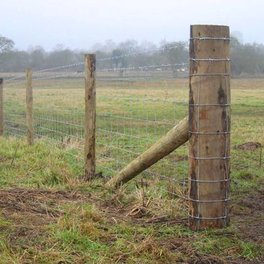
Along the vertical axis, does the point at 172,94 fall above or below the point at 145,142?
above

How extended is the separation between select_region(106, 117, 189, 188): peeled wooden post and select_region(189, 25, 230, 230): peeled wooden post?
0.24 m

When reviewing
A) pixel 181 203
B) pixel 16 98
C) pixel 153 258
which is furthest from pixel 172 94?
pixel 16 98

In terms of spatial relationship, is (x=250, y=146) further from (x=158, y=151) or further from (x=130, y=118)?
(x=158, y=151)

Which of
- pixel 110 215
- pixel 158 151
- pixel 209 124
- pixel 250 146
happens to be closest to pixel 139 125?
pixel 250 146

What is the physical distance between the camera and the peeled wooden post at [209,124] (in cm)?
520

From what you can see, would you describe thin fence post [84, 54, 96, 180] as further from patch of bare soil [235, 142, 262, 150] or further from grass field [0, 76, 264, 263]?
patch of bare soil [235, 142, 262, 150]

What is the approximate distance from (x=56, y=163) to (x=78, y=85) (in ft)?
24.6

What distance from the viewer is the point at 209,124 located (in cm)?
525

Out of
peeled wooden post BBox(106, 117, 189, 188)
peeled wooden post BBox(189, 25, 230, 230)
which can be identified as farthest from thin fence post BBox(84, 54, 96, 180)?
peeled wooden post BBox(189, 25, 230, 230)

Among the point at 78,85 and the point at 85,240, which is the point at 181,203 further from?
the point at 78,85

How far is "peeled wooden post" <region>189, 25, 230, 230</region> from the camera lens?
5195mm

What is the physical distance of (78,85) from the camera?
54.1ft

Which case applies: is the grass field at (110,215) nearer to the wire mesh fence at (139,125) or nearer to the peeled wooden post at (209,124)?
the wire mesh fence at (139,125)

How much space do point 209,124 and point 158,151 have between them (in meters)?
0.95
